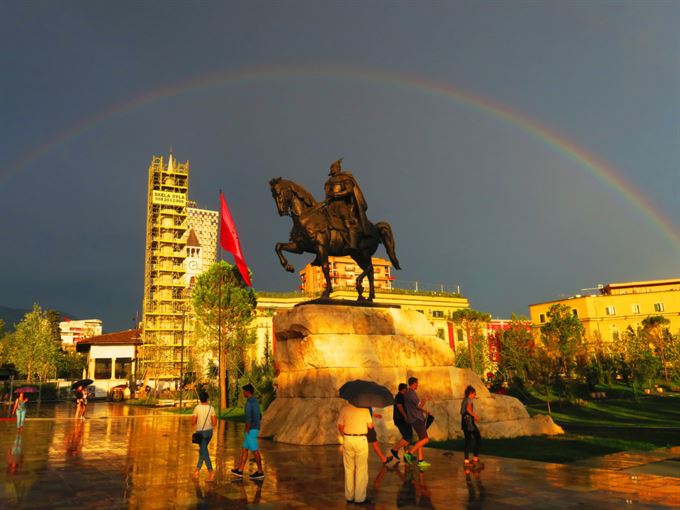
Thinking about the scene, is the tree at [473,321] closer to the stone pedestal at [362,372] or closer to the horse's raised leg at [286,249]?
the stone pedestal at [362,372]

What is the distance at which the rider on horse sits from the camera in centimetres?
1702

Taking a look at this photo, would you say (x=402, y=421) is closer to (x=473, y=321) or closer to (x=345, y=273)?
(x=473, y=321)

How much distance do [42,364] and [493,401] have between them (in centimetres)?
6304

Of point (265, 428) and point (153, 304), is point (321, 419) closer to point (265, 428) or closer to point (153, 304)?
point (265, 428)

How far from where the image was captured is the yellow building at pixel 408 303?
6819 centimetres

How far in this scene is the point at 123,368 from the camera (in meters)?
73.2

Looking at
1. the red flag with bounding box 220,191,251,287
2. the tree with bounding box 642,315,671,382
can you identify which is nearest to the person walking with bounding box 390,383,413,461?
the red flag with bounding box 220,191,251,287

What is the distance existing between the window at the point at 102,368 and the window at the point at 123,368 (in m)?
1.16

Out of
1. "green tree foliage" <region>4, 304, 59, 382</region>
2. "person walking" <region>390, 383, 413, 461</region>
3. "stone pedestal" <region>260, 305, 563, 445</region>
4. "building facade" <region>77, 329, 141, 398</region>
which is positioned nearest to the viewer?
"person walking" <region>390, 383, 413, 461</region>

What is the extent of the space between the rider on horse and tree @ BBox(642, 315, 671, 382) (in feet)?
168

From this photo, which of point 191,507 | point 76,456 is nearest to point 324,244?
point 76,456

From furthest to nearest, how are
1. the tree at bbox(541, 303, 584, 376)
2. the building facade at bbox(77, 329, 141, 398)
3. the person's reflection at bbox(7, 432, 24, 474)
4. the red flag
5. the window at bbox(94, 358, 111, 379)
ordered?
the window at bbox(94, 358, 111, 379) → the building facade at bbox(77, 329, 141, 398) → the tree at bbox(541, 303, 584, 376) → the red flag → the person's reflection at bbox(7, 432, 24, 474)

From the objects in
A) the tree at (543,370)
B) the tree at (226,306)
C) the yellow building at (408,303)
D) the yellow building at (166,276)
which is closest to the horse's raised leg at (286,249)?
the tree at (543,370)

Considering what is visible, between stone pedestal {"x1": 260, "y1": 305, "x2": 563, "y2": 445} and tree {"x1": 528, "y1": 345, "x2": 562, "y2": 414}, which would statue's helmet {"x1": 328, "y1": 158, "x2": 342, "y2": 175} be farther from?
tree {"x1": 528, "y1": 345, "x2": 562, "y2": 414}
